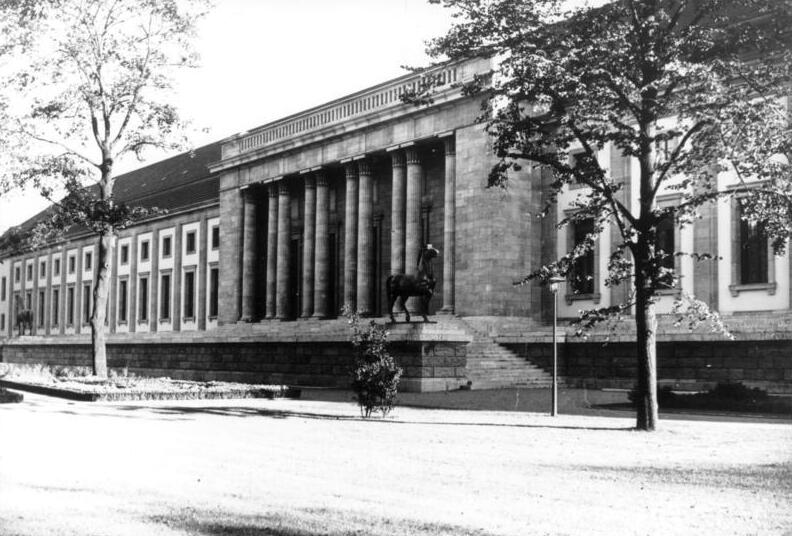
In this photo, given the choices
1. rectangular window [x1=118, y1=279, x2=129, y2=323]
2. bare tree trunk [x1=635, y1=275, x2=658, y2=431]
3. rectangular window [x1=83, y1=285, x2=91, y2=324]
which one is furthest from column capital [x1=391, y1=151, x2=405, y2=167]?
rectangular window [x1=83, y1=285, x2=91, y2=324]

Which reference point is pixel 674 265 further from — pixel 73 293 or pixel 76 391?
pixel 73 293

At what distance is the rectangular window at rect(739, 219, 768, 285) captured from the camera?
3109cm

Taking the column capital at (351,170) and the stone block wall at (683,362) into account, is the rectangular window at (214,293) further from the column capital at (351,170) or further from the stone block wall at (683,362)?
the stone block wall at (683,362)

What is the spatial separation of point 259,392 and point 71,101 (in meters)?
13.1

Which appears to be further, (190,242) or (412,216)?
(190,242)

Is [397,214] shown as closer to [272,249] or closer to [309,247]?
[309,247]

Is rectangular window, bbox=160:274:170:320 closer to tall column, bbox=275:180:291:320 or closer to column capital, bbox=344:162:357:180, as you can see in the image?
tall column, bbox=275:180:291:320

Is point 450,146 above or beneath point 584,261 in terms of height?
above

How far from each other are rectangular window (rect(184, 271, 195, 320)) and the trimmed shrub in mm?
44397

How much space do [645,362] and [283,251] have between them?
1403 inches

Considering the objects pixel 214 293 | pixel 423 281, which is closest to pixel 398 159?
pixel 423 281

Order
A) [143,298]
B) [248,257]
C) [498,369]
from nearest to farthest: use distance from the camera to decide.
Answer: [498,369] < [248,257] < [143,298]

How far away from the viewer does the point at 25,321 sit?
3265 inches

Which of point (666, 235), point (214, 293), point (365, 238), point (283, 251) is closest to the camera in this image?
point (666, 235)
